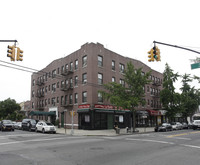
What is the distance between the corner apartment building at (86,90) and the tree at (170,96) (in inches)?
142

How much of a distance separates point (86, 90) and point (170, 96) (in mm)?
19443

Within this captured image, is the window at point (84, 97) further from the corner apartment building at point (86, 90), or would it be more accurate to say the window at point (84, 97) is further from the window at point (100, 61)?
the window at point (100, 61)

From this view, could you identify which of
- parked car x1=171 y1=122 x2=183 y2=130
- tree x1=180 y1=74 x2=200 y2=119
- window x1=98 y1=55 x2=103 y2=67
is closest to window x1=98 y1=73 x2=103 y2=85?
window x1=98 y1=55 x2=103 y2=67

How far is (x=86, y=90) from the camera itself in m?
32.0

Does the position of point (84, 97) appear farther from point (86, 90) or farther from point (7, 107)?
A: point (7, 107)

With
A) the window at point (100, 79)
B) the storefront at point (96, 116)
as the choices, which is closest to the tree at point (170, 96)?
the storefront at point (96, 116)

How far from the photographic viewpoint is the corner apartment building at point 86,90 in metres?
31.3

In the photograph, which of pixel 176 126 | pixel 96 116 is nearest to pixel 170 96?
pixel 176 126

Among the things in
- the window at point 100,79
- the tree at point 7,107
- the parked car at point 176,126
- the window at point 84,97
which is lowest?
the parked car at point 176,126

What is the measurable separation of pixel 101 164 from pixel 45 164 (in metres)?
2.26

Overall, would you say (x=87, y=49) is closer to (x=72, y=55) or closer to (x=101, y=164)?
(x=72, y=55)

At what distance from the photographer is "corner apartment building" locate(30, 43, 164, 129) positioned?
A: 31312 mm

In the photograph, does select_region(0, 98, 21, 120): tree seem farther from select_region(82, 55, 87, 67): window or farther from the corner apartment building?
select_region(82, 55, 87, 67): window

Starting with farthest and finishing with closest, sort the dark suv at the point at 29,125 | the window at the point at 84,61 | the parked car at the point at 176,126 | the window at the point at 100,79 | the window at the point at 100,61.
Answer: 1. the parked car at the point at 176,126
2. the window at the point at 100,61
3. the window at the point at 84,61
4. the window at the point at 100,79
5. the dark suv at the point at 29,125
